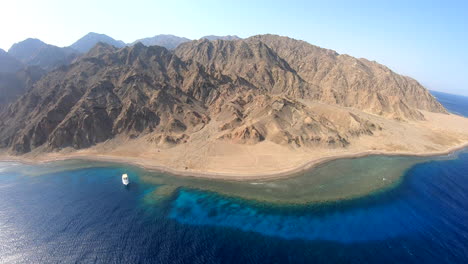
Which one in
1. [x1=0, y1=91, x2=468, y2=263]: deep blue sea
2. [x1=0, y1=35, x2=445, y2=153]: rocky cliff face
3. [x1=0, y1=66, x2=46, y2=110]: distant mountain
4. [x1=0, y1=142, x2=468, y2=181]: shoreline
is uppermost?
[x1=0, y1=66, x2=46, y2=110]: distant mountain

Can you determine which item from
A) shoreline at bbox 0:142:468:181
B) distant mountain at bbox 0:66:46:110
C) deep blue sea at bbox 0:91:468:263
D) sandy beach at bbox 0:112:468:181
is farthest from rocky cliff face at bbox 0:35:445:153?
deep blue sea at bbox 0:91:468:263

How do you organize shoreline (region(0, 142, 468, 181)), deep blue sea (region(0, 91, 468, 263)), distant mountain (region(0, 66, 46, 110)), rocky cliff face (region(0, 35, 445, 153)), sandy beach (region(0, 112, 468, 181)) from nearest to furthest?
1. deep blue sea (region(0, 91, 468, 263))
2. shoreline (region(0, 142, 468, 181))
3. sandy beach (region(0, 112, 468, 181))
4. rocky cliff face (region(0, 35, 445, 153))
5. distant mountain (region(0, 66, 46, 110))

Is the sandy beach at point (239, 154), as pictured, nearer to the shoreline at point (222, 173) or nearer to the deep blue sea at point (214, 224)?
the shoreline at point (222, 173)

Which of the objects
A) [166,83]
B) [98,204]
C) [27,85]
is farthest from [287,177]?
[27,85]

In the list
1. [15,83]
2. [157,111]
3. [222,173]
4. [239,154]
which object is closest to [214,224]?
[222,173]

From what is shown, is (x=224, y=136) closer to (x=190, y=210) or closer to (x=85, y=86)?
(x=190, y=210)

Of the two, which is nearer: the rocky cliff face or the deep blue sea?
the deep blue sea

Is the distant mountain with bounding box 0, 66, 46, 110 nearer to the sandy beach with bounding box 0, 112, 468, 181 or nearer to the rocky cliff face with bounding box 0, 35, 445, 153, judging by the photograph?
the rocky cliff face with bounding box 0, 35, 445, 153

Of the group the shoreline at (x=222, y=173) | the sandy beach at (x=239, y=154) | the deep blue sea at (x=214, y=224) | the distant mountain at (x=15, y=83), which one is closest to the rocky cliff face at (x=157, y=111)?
the sandy beach at (x=239, y=154)

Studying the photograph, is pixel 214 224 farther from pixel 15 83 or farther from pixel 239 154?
pixel 15 83
